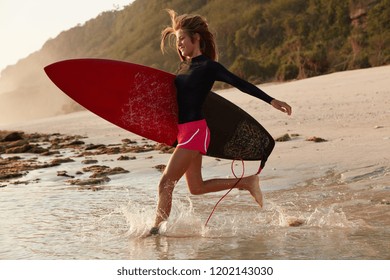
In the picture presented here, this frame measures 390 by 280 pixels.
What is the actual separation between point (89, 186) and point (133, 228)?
9.26 feet

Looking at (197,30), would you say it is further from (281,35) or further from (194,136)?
(281,35)

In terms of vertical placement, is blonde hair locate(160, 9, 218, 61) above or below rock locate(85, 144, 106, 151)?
above

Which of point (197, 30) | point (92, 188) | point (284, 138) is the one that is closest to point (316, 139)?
point (284, 138)

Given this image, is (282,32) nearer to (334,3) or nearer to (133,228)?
(334,3)

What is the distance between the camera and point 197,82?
4863 mm

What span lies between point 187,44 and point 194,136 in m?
0.74

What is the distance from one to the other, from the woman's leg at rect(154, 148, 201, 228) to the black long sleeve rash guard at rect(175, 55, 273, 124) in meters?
0.27

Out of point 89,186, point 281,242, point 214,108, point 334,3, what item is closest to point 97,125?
point 89,186

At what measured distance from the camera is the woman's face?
4.91 m

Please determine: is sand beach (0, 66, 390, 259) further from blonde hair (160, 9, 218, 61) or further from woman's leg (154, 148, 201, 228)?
blonde hair (160, 9, 218, 61)

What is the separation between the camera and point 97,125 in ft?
58.1

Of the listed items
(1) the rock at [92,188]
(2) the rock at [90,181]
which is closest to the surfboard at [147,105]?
(1) the rock at [92,188]

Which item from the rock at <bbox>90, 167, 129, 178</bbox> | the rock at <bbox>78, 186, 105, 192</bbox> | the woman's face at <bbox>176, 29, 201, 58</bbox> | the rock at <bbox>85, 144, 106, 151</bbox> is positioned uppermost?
the woman's face at <bbox>176, 29, 201, 58</bbox>

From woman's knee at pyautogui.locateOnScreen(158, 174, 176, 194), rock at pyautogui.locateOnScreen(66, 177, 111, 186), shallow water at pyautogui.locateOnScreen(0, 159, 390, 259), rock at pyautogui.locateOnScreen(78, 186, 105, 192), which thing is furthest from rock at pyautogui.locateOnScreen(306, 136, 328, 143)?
woman's knee at pyautogui.locateOnScreen(158, 174, 176, 194)
